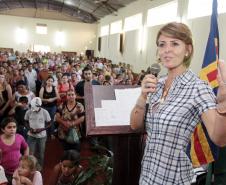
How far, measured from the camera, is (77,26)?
87.2ft

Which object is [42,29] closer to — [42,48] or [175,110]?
[42,48]

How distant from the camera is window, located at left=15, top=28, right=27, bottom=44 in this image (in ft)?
82.6

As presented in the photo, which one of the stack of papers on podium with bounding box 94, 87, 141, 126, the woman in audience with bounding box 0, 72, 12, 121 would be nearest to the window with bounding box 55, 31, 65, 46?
the woman in audience with bounding box 0, 72, 12, 121

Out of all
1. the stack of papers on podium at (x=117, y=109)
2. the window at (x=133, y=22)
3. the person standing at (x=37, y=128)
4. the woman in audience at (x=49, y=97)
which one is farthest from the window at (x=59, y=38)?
the stack of papers on podium at (x=117, y=109)

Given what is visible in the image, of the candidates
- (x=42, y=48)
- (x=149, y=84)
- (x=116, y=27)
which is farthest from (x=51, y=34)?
(x=149, y=84)

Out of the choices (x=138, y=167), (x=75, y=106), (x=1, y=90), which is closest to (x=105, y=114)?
(x=138, y=167)

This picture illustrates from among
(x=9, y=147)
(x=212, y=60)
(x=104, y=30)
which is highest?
(x=104, y=30)

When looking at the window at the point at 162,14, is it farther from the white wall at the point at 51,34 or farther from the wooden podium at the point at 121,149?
the white wall at the point at 51,34

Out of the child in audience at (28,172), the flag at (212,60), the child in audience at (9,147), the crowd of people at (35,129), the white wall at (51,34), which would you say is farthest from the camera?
the white wall at (51,34)

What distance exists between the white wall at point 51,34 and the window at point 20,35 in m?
0.23

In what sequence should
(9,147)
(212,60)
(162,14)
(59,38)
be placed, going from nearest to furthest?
1. (212,60)
2. (9,147)
3. (162,14)
4. (59,38)

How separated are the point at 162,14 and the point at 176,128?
11339mm

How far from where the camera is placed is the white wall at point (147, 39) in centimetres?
839

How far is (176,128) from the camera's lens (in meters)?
1.30
